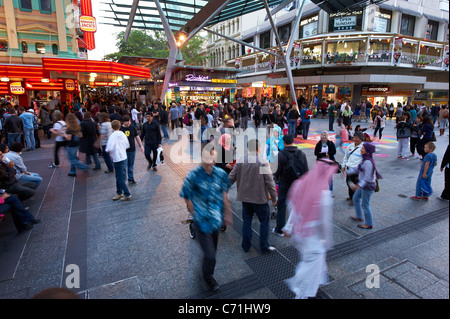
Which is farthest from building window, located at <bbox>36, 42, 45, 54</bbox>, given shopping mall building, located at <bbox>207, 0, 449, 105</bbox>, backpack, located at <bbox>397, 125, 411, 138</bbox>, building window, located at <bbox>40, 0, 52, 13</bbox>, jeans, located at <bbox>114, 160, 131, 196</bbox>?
backpack, located at <bbox>397, 125, 411, 138</bbox>

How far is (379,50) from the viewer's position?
2870cm

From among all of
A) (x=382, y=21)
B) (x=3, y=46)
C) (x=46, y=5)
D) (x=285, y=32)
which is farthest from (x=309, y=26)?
(x=3, y=46)

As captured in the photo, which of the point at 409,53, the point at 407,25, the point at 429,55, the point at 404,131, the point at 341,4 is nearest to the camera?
the point at 404,131

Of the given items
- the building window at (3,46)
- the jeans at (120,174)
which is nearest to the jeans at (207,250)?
the jeans at (120,174)

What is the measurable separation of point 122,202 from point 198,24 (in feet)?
47.2

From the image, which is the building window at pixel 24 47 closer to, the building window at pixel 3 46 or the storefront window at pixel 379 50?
the building window at pixel 3 46

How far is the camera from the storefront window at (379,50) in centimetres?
2670

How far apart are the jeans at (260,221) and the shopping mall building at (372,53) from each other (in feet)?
84.3

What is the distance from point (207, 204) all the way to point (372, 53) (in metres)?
30.7

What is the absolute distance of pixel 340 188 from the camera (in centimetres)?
725

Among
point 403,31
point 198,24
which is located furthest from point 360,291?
point 403,31

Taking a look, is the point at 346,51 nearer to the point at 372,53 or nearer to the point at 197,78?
the point at 372,53

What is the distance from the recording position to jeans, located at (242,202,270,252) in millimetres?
4082
